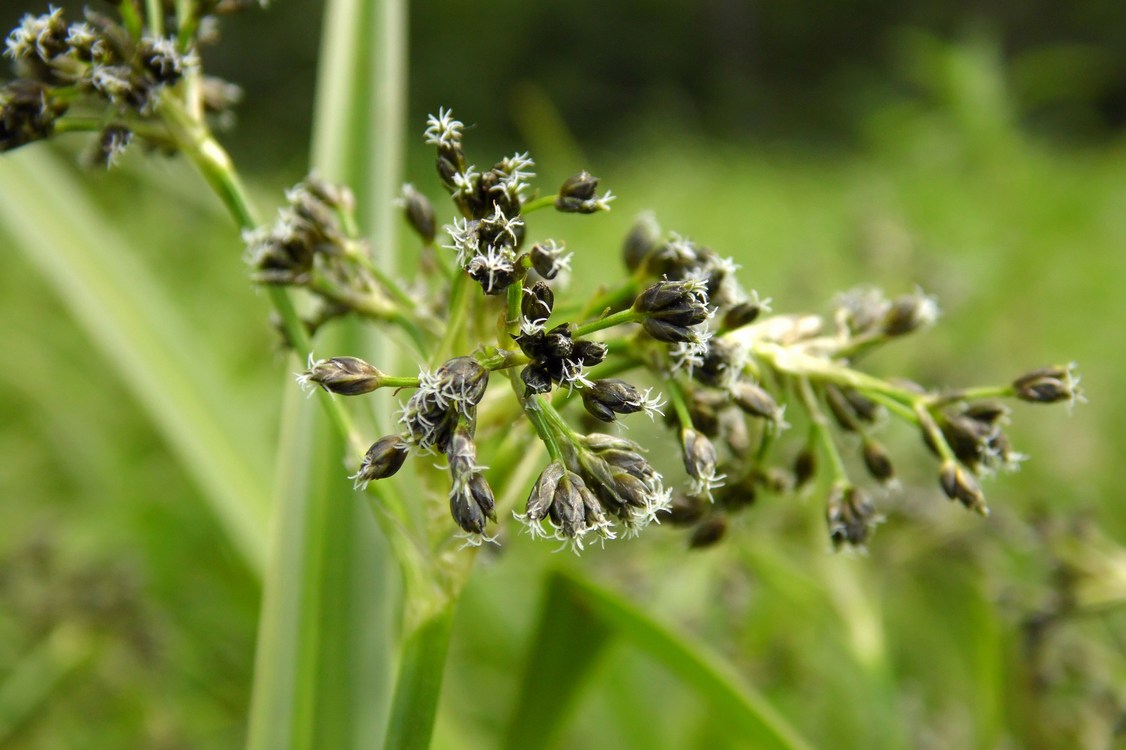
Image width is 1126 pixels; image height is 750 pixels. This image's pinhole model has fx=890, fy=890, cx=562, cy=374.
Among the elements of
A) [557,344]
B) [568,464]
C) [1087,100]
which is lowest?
[1087,100]

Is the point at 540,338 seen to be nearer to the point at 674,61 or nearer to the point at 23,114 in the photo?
the point at 23,114

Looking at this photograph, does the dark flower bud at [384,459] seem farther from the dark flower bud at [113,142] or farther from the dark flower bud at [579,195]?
the dark flower bud at [113,142]

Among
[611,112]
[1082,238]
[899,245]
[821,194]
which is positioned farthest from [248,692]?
[611,112]

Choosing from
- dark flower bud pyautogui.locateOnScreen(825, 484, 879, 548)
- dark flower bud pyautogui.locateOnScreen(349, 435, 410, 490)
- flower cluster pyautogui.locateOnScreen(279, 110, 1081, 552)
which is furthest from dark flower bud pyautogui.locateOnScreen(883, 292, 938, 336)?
dark flower bud pyautogui.locateOnScreen(349, 435, 410, 490)

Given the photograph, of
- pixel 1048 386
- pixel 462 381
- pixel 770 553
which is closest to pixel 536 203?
pixel 462 381

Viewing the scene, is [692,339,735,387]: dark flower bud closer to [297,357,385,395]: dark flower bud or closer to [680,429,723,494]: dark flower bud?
[680,429,723,494]: dark flower bud

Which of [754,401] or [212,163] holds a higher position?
[212,163]

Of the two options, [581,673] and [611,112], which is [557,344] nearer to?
[581,673]
